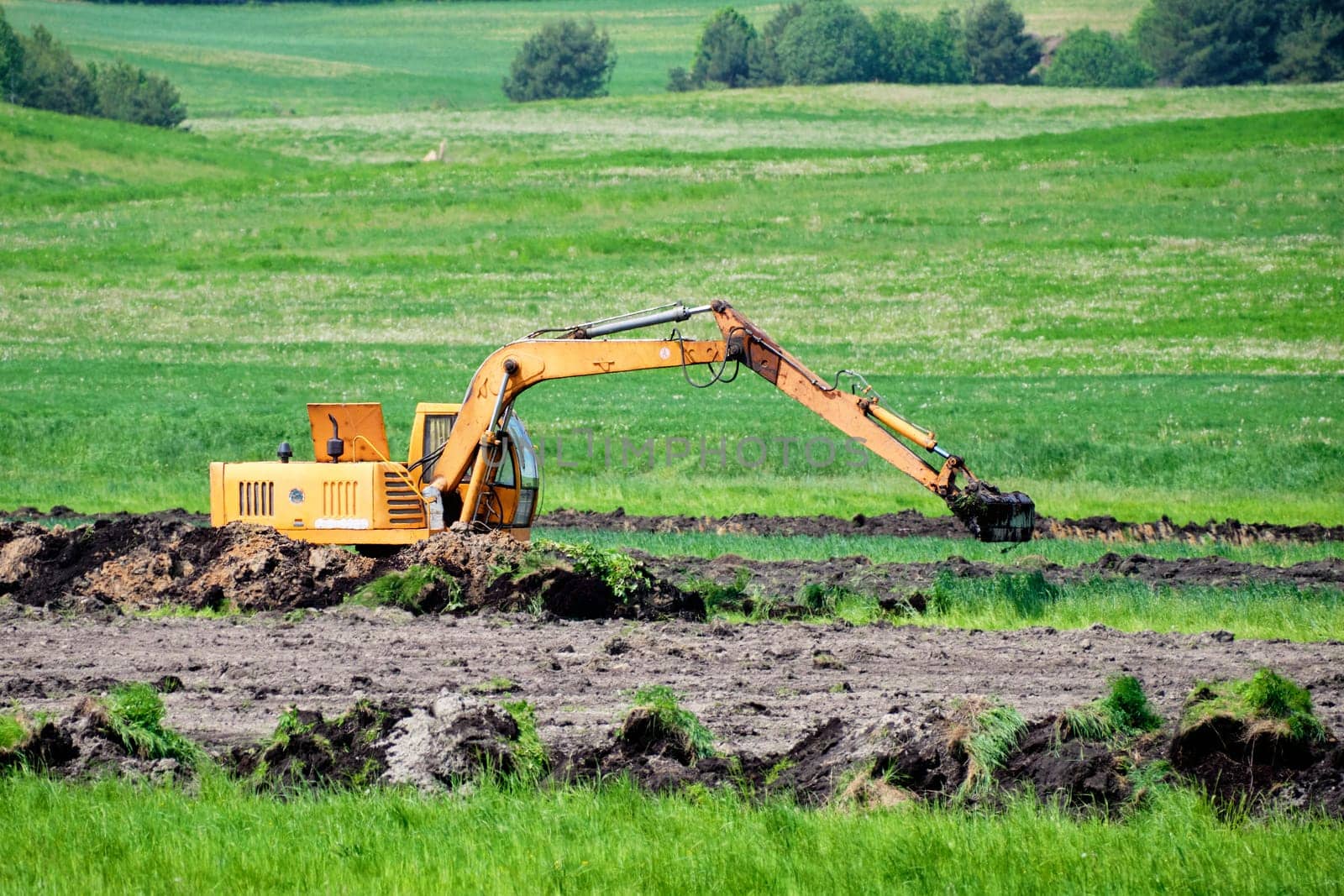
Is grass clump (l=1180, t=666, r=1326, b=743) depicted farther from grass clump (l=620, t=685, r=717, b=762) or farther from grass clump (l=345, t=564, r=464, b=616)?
grass clump (l=345, t=564, r=464, b=616)

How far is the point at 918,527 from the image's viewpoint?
2339 cm

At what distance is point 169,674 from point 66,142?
63325 millimetres

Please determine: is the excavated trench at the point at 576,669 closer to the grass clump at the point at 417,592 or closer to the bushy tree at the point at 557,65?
the grass clump at the point at 417,592

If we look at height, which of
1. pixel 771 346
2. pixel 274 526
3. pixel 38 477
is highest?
pixel 771 346

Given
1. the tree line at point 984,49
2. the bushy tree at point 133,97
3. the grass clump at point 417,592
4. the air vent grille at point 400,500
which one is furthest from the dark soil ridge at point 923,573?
the tree line at point 984,49

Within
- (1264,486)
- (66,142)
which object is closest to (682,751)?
(1264,486)

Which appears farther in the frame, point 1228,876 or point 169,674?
point 169,674

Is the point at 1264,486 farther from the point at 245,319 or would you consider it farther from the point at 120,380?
the point at 245,319

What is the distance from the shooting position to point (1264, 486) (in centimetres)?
2662

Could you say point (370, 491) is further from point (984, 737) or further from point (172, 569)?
point (984, 737)

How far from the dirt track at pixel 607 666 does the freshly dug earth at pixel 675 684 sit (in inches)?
1.2

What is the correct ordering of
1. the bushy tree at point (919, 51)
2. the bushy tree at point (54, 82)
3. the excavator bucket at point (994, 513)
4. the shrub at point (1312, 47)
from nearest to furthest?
the excavator bucket at point (994, 513) → the bushy tree at point (54, 82) → the shrub at point (1312, 47) → the bushy tree at point (919, 51)

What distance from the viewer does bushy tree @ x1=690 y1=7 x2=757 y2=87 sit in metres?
125

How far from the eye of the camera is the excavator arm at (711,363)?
50.3ft
